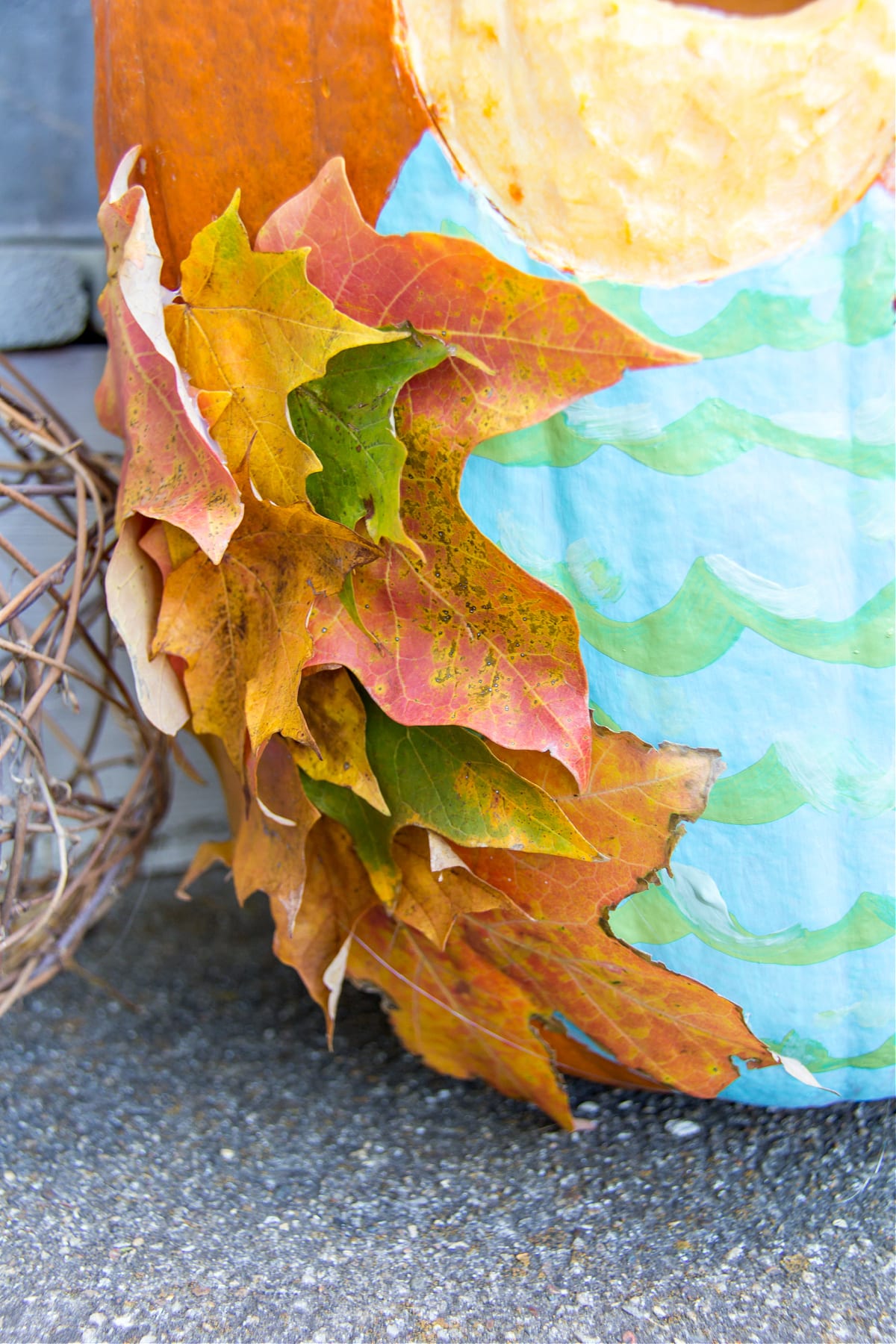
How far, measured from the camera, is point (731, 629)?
1.89 feet

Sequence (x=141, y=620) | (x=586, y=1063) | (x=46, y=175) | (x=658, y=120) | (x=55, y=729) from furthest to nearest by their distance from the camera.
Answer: (x=46, y=175)
(x=55, y=729)
(x=586, y=1063)
(x=141, y=620)
(x=658, y=120)

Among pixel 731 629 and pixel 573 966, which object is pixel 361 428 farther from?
pixel 573 966

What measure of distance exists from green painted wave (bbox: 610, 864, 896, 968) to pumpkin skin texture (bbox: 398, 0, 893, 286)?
344mm

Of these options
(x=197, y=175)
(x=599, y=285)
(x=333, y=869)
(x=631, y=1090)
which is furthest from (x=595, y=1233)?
(x=197, y=175)

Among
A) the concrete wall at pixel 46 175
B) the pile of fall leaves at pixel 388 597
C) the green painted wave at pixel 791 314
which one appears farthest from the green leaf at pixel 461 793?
the concrete wall at pixel 46 175

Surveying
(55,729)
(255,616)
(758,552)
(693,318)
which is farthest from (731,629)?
(55,729)

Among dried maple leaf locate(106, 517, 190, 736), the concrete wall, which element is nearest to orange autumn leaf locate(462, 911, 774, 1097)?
dried maple leaf locate(106, 517, 190, 736)

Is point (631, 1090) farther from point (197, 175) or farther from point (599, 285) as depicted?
point (197, 175)

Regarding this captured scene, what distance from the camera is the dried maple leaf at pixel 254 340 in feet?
1.78

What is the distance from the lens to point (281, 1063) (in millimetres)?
850

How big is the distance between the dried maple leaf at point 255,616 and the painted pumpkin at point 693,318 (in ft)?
0.32

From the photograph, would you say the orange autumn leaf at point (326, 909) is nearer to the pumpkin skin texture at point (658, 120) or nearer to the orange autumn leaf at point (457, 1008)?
the orange autumn leaf at point (457, 1008)

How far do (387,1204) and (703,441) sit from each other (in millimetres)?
515

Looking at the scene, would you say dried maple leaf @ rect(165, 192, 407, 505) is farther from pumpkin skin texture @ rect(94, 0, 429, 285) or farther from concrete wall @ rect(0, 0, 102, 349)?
concrete wall @ rect(0, 0, 102, 349)
